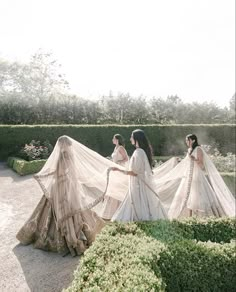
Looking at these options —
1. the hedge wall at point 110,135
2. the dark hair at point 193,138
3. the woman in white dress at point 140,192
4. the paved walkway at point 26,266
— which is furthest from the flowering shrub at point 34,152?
the woman in white dress at point 140,192

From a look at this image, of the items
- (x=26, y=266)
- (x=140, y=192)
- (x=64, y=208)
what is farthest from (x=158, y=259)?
(x=26, y=266)

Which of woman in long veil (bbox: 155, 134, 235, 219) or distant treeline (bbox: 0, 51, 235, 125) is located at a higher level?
distant treeline (bbox: 0, 51, 235, 125)

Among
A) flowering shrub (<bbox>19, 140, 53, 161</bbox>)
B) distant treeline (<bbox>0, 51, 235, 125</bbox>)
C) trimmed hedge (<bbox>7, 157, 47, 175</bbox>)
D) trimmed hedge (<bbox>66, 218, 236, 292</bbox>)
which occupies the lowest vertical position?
trimmed hedge (<bbox>66, 218, 236, 292</bbox>)

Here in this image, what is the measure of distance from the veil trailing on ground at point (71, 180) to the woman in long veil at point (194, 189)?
1.53m

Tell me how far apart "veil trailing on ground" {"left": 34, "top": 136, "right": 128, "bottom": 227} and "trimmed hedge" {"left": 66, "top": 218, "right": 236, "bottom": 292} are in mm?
984

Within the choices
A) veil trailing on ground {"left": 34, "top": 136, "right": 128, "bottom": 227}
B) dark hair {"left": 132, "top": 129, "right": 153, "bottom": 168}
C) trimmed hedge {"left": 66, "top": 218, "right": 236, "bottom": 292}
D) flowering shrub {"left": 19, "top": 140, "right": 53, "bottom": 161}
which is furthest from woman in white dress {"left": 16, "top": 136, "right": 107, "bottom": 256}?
flowering shrub {"left": 19, "top": 140, "right": 53, "bottom": 161}

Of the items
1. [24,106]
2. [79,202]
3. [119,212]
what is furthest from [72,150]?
[24,106]

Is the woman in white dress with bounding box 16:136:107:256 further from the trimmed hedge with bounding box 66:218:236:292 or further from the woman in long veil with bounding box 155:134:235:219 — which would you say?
the woman in long veil with bounding box 155:134:235:219

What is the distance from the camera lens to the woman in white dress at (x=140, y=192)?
5.28m

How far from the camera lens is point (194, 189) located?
21.9 ft

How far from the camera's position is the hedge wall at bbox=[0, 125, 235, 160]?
14727 mm

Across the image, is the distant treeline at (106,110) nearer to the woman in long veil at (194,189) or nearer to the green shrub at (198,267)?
the woman in long veil at (194,189)

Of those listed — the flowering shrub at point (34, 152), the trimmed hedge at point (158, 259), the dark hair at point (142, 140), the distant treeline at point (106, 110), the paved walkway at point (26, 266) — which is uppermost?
the distant treeline at point (106, 110)

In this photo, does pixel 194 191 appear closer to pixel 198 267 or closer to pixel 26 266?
pixel 198 267
